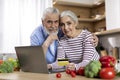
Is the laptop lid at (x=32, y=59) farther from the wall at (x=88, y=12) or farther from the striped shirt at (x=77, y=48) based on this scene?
the wall at (x=88, y=12)

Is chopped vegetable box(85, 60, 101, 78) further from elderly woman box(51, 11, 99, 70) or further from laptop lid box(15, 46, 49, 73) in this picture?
elderly woman box(51, 11, 99, 70)

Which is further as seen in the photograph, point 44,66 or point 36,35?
point 36,35

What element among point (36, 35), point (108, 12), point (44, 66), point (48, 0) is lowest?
point (44, 66)

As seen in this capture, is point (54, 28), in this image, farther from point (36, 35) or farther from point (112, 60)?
point (112, 60)

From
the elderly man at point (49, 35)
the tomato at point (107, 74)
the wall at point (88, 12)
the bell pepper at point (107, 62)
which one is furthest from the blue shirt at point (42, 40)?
the wall at point (88, 12)

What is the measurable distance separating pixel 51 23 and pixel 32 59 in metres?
0.61

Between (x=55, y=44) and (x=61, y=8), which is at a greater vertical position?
(x=61, y=8)

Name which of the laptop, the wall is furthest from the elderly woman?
the wall

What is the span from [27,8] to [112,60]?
270 cm

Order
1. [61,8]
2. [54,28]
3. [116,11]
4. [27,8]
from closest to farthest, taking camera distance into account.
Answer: [54,28]
[116,11]
[27,8]
[61,8]

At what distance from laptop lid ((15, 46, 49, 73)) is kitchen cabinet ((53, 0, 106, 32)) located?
2.49 metres

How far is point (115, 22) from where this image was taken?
140 inches

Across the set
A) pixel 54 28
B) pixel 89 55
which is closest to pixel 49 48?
pixel 54 28

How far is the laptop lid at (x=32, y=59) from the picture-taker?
1516mm
